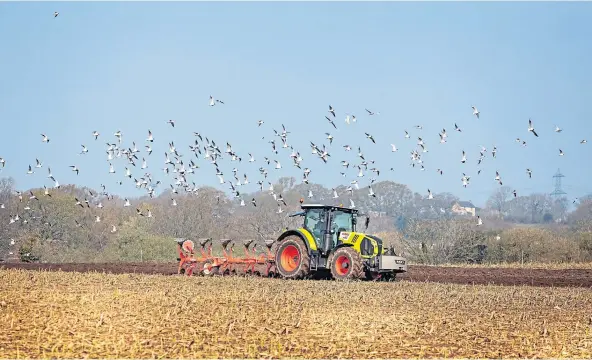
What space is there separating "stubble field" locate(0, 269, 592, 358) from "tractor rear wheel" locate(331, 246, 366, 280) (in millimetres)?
2860

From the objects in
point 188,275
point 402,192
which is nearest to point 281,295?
point 188,275

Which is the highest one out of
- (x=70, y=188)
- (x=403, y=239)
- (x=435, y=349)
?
(x=70, y=188)

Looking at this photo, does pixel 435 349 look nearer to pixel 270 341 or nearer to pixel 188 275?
pixel 270 341

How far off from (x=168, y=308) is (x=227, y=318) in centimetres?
150

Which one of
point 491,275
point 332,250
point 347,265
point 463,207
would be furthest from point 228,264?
point 463,207

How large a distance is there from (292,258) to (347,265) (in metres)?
2.00

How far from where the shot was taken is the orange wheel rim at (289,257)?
26.0m

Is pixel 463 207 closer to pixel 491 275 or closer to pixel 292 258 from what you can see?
pixel 491 275

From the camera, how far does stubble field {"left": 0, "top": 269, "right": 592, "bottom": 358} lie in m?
12.0

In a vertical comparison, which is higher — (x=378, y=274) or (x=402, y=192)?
(x=402, y=192)

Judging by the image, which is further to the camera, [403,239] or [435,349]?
[403,239]

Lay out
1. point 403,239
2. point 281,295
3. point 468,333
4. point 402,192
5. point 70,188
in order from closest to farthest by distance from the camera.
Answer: point 468,333 < point 281,295 < point 403,239 < point 70,188 < point 402,192

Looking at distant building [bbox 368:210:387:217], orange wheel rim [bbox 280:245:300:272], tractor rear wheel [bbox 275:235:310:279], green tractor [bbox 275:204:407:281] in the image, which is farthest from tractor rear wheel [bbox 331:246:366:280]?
distant building [bbox 368:210:387:217]

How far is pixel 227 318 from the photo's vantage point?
48.3 ft
